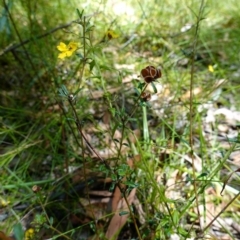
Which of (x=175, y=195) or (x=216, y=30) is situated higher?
(x=216, y=30)

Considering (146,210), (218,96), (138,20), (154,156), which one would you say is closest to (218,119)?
(218,96)

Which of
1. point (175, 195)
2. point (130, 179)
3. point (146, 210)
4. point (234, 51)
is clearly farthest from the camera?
point (234, 51)

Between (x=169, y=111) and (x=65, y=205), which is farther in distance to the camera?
(x=169, y=111)

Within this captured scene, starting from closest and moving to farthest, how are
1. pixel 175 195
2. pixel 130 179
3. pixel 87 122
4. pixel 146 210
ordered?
pixel 130 179, pixel 146 210, pixel 175 195, pixel 87 122

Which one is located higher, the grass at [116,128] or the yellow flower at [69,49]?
the yellow flower at [69,49]

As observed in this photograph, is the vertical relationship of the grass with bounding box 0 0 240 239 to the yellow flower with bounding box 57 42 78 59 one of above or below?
below

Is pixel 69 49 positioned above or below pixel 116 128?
above

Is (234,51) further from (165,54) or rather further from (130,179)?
(130,179)

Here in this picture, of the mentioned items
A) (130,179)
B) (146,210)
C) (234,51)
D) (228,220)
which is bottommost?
(228,220)
